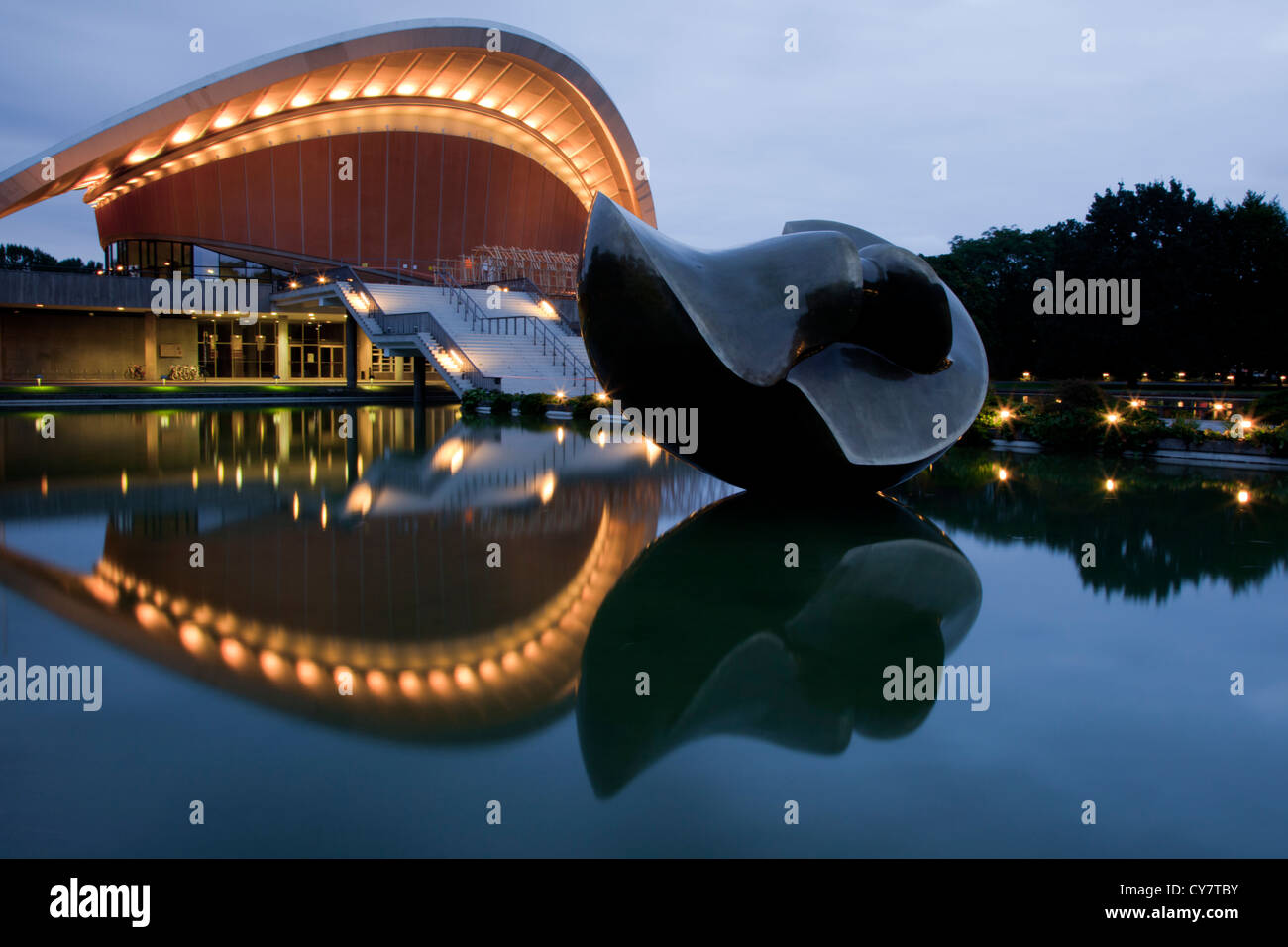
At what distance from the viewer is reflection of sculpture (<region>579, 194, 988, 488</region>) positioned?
28.4 feet

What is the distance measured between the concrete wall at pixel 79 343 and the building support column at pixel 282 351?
3.42 metres

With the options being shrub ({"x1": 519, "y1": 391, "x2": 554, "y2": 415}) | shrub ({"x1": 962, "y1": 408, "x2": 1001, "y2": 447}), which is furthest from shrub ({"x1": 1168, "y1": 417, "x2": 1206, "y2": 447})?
shrub ({"x1": 519, "y1": 391, "x2": 554, "y2": 415})

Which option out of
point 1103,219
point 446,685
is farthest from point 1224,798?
point 1103,219

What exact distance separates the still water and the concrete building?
2106cm

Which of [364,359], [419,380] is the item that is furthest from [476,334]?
[364,359]


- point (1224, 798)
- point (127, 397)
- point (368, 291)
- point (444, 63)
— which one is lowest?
point (1224, 798)

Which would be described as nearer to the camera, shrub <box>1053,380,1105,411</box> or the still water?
the still water

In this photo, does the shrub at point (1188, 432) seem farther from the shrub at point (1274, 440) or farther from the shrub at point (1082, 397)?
the shrub at point (1082, 397)

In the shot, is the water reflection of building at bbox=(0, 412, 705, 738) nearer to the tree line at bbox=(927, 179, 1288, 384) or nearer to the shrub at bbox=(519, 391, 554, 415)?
the shrub at bbox=(519, 391, 554, 415)

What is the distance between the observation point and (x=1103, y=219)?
3866cm

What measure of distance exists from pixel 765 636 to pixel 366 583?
323cm

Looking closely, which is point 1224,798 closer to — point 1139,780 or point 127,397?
point 1139,780

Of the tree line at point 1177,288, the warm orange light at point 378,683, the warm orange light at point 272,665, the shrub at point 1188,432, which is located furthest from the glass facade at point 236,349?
the warm orange light at point 378,683

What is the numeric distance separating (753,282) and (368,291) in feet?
86.2
